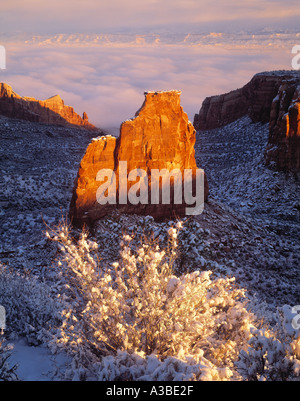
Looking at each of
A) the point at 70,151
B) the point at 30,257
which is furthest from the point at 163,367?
the point at 70,151

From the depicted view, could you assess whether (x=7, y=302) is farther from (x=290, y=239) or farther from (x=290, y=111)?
(x=290, y=111)

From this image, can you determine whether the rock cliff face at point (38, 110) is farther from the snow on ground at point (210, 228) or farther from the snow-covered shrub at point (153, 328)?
the snow-covered shrub at point (153, 328)

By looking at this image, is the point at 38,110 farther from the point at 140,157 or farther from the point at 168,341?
the point at 168,341

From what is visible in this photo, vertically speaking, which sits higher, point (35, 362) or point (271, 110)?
point (271, 110)

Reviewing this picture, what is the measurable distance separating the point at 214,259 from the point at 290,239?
781cm

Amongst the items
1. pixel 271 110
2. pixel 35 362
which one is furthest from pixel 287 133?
pixel 35 362

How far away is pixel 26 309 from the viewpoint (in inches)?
365

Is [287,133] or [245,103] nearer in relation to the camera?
[287,133]

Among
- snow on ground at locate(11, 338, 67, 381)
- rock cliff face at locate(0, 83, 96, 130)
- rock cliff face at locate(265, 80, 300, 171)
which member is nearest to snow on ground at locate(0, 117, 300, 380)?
snow on ground at locate(11, 338, 67, 381)

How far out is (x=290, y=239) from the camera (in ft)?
66.5

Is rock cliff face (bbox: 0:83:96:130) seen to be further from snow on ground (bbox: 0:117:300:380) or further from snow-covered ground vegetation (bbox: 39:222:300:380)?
snow-covered ground vegetation (bbox: 39:222:300:380)

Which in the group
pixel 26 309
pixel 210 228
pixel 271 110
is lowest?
pixel 26 309

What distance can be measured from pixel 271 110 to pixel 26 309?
1424 inches
